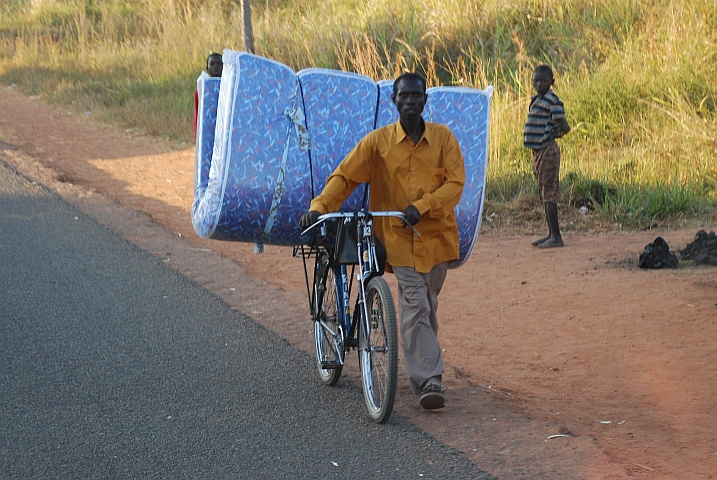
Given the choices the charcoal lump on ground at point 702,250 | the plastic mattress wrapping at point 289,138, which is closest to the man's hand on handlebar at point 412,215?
the plastic mattress wrapping at point 289,138

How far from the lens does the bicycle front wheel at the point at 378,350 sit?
13.8 feet

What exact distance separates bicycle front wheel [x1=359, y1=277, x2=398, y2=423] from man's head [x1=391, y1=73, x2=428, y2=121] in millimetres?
830

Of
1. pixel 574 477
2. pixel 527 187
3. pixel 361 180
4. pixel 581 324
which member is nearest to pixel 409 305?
pixel 361 180

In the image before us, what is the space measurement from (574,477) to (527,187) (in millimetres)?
6263

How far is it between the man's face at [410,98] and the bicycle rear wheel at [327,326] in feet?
3.09

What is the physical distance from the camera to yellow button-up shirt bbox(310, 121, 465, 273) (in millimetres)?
4398

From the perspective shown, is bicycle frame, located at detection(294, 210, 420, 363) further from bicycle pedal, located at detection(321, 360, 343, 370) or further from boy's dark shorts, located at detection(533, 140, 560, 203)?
boy's dark shorts, located at detection(533, 140, 560, 203)

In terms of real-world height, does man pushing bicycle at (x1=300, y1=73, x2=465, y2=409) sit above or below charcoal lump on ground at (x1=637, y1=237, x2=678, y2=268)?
above

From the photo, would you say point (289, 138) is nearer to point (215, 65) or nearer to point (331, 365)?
point (331, 365)

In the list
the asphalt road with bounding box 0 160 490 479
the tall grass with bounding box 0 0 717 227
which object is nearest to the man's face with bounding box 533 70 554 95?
the tall grass with bounding box 0 0 717 227

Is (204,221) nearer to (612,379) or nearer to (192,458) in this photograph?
(192,458)

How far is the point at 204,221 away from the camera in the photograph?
188 inches

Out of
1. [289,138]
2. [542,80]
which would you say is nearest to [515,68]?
[542,80]

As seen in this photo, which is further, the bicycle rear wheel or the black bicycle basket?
the bicycle rear wheel
